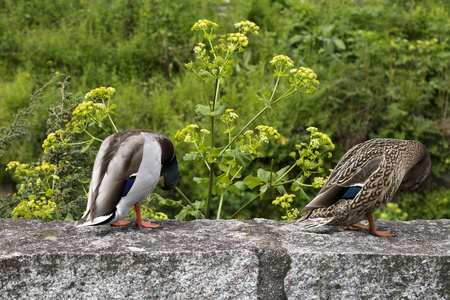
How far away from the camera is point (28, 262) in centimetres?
192

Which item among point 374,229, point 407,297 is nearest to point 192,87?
point 374,229

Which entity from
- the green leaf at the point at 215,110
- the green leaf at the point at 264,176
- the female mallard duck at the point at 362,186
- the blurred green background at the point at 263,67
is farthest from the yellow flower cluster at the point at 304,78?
the blurred green background at the point at 263,67

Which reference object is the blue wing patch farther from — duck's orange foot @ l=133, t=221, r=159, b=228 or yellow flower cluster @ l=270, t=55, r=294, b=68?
yellow flower cluster @ l=270, t=55, r=294, b=68

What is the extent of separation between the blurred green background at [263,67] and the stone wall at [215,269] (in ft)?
8.61

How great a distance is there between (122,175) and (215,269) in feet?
1.87

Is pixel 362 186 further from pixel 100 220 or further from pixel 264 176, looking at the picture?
pixel 100 220

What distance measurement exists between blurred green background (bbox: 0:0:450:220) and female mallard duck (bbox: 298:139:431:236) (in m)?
2.16

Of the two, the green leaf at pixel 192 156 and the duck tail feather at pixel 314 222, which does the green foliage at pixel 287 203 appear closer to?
the green leaf at pixel 192 156

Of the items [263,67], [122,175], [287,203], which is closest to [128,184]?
[122,175]

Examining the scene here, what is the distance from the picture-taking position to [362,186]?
2.34m

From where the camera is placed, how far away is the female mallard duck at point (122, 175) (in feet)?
7.17

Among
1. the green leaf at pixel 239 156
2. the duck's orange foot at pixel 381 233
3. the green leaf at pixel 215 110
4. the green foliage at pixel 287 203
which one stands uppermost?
the green leaf at pixel 215 110

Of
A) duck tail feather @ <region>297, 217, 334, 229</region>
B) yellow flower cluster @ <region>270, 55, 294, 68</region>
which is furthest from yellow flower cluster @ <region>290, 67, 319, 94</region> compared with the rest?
duck tail feather @ <region>297, 217, 334, 229</region>

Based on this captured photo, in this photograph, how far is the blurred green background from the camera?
5641 mm
